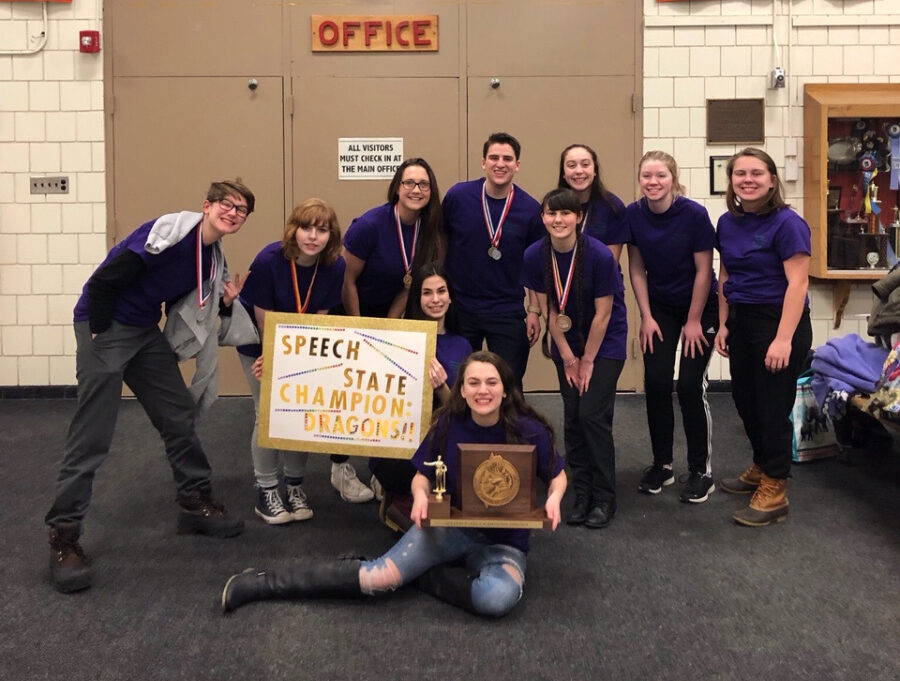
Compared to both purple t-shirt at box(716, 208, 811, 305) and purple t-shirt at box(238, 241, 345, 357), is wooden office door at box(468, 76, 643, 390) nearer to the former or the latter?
purple t-shirt at box(716, 208, 811, 305)

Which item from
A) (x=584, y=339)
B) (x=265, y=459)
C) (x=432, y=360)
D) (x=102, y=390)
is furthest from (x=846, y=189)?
(x=102, y=390)

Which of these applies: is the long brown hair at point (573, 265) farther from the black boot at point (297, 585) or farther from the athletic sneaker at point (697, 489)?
the black boot at point (297, 585)

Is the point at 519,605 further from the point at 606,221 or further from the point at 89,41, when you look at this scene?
the point at 89,41

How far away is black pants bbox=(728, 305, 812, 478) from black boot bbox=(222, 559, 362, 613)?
1659mm

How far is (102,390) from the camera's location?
2.48 metres

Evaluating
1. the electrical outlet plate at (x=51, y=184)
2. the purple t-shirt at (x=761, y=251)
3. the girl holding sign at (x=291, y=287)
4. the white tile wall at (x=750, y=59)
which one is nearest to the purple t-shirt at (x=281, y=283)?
the girl holding sign at (x=291, y=287)

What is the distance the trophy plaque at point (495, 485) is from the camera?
7.26 ft

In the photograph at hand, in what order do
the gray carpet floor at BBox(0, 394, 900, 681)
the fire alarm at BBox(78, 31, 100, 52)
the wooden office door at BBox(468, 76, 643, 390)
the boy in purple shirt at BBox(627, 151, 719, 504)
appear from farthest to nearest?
the wooden office door at BBox(468, 76, 643, 390), the fire alarm at BBox(78, 31, 100, 52), the boy in purple shirt at BBox(627, 151, 719, 504), the gray carpet floor at BBox(0, 394, 900, 681)

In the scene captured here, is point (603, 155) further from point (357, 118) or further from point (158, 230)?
point (158, 230)

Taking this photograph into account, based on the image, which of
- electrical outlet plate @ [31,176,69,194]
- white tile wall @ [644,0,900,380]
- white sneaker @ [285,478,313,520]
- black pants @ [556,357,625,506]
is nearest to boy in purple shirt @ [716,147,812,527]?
black pants @ [556,357,625,506]

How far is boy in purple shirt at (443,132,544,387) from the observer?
306 cm

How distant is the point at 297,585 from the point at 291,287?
1086 millimetres

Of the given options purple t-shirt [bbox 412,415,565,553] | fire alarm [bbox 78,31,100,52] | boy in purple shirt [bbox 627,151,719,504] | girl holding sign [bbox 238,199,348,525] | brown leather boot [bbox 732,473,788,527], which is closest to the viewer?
purple t-shirt [bbox 412,415,565,553]

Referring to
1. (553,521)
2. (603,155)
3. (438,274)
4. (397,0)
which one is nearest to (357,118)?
(397,0)
